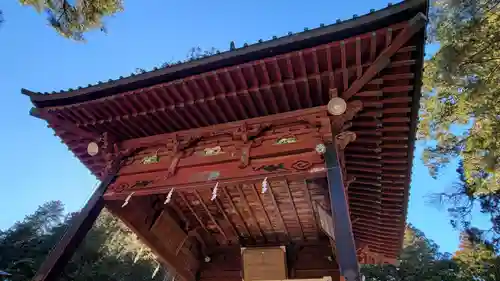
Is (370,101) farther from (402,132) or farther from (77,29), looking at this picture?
(77,29)

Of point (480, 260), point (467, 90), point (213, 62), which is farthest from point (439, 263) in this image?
point (213, 62)

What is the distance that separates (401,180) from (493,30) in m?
4.25

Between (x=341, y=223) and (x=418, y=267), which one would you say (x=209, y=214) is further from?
(x=418, y=267)

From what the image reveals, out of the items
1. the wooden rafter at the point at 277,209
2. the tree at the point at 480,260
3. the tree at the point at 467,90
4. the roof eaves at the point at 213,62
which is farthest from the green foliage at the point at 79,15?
the tree at the point at 480,260

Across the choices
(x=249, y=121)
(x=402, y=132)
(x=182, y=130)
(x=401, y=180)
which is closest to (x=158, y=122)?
(x=182, y=130)

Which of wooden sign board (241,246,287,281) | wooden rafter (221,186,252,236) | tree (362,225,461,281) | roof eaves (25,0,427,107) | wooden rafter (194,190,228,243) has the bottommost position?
wooden sign board (241,246,287,281)

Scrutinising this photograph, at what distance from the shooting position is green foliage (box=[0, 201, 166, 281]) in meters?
22.4

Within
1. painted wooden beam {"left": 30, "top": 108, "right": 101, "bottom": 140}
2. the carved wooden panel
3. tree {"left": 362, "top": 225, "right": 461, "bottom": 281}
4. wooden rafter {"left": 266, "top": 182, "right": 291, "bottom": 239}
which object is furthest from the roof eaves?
tree {"left": 362, "top": 225, "right": 461, "bottom": 281}

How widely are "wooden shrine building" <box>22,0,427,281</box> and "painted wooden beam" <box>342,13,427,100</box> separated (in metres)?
0.01

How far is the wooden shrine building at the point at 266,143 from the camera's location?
4461 mm

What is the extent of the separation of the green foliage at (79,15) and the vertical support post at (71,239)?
10.0 ft

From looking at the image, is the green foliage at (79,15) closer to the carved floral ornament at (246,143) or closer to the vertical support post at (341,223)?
the carved floral ornament at (246,143)

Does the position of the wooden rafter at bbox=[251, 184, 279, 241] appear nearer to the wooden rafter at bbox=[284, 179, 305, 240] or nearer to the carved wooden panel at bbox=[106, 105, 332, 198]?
the wooden rafter at bbox=[284, 179, 305, 240]

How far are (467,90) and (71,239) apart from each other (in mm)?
7874
